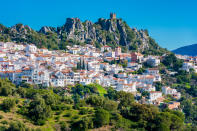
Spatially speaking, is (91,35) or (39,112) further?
(91,35)

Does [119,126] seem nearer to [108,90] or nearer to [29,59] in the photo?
[108,90]

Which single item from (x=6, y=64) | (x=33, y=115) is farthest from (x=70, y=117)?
(x=6, y=64)

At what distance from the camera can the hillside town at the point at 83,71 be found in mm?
52072

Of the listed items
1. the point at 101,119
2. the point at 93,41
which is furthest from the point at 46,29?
the point at 101,119

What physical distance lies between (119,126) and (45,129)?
7695 mm

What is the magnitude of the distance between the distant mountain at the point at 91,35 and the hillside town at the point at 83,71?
36.4ft

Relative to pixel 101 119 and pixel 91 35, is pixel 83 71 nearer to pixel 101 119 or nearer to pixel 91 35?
pixel 101 119

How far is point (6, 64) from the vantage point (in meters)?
59.2

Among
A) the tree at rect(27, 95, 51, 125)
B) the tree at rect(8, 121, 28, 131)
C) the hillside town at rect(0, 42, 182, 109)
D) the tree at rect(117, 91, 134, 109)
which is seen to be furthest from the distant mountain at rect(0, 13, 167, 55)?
the tree at rect(8, 121, 28, 131)

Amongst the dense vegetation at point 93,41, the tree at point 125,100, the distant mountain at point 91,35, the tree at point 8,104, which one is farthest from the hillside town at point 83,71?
the tree at point 8,104

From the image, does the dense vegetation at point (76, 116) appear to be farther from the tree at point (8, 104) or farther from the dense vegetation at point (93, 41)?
the dense vegetation at point (93, 41)

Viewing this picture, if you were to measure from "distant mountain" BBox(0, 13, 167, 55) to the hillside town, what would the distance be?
11087mm

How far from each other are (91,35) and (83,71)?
171 feet

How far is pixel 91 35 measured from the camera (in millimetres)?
110938
